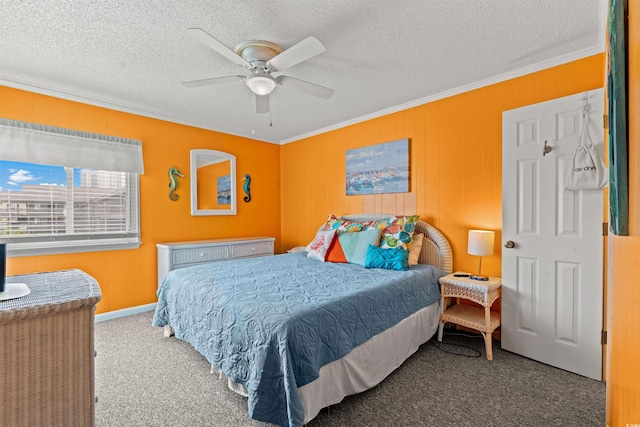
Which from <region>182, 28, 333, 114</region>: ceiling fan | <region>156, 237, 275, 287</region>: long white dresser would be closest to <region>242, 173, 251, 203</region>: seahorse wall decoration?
<region>156, 237, 275, 287</region>: long white dresser

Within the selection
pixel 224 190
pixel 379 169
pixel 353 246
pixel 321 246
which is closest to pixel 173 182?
pixel 224 190

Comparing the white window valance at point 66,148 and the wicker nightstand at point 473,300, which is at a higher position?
the white window valance at point 66,148

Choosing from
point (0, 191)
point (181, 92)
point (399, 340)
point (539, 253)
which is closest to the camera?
point (399, 340)

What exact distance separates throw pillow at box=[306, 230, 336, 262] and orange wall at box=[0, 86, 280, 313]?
5.60ft

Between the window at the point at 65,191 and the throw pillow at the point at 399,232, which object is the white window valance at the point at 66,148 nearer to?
the window at the point at 65,191

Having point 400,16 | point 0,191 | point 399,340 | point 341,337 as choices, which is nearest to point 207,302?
point 341,337

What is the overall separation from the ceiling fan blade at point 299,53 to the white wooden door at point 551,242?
73.9 inches

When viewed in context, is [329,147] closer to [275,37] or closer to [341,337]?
[275,37]

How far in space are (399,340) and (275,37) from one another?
8.13 ft

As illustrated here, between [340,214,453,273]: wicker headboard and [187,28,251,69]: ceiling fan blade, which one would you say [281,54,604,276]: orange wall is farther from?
[187,28,251,69]: ceiling fan blade

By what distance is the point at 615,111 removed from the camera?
2.39ft

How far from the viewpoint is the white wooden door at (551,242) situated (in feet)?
7.02

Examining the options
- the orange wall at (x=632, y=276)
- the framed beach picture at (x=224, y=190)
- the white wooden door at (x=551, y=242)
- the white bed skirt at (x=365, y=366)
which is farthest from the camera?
the framed beach picture at (x=224, y=190)

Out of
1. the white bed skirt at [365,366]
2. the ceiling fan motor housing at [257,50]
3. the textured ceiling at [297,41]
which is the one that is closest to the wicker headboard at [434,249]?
the white bed skirt at [365,366]
